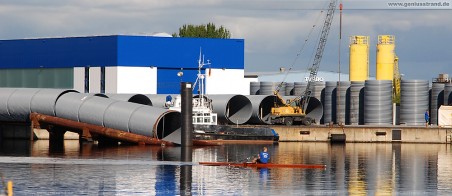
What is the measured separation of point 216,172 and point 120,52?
5104cm

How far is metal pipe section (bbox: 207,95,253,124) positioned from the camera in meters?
113

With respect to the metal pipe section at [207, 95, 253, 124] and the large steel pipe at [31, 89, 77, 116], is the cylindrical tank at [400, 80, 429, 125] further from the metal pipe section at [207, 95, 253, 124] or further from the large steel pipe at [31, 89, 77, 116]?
the large steel pipe at [31, 89, 77, 116]

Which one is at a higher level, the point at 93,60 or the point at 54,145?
the point at 93,60

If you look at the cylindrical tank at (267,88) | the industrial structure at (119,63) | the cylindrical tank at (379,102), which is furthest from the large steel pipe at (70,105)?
the cylindrical tank at (267,88)

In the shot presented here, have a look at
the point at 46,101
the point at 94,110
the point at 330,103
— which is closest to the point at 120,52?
the point at 46,101

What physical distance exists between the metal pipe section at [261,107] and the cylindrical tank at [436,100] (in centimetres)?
1485

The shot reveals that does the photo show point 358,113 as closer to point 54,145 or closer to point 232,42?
point 232,42

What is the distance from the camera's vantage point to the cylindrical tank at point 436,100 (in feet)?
389

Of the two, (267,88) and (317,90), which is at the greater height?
(267,88)

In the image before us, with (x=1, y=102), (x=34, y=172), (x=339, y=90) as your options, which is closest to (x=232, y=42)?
(x=339, y=90)

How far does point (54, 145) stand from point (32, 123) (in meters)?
4.51

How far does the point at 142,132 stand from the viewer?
97.8 meters

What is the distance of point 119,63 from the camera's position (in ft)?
399

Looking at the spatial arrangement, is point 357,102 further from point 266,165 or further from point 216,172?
point 216,172
